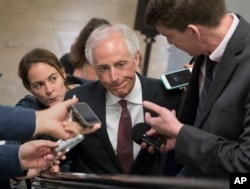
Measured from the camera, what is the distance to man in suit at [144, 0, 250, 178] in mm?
1396

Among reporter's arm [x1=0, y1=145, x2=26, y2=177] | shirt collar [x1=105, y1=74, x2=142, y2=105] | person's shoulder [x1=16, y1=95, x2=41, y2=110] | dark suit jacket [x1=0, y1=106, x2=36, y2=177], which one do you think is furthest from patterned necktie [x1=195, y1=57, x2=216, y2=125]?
person's shoulder [x1=16, y1=95, x2=41, y2=110]

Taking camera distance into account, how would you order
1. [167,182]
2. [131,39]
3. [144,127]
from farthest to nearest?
[131,39]
[144,127]
[167,182]

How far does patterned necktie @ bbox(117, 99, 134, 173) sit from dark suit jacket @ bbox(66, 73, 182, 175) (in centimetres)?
3

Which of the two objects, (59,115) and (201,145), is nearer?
(201,145)

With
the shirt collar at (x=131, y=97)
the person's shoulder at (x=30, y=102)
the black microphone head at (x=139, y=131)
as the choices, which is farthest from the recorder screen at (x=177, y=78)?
the person's shoulder at (x=30, y=102)

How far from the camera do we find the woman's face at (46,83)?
8.06ft

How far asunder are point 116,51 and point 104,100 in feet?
0.75

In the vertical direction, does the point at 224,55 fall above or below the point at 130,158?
above

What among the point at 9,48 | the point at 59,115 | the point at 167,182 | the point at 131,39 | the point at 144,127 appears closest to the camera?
the point at 167,182

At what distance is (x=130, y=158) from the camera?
1.92 metres

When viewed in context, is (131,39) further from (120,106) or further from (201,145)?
(201,145)

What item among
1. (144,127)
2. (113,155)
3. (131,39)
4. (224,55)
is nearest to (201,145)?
(224,55)

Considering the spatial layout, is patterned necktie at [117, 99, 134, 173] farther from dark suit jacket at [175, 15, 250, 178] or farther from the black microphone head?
dark suit jacket at [175, 15, 250, 178]

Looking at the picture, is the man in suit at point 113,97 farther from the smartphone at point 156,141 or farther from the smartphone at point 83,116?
the smartphone at point 83,116
